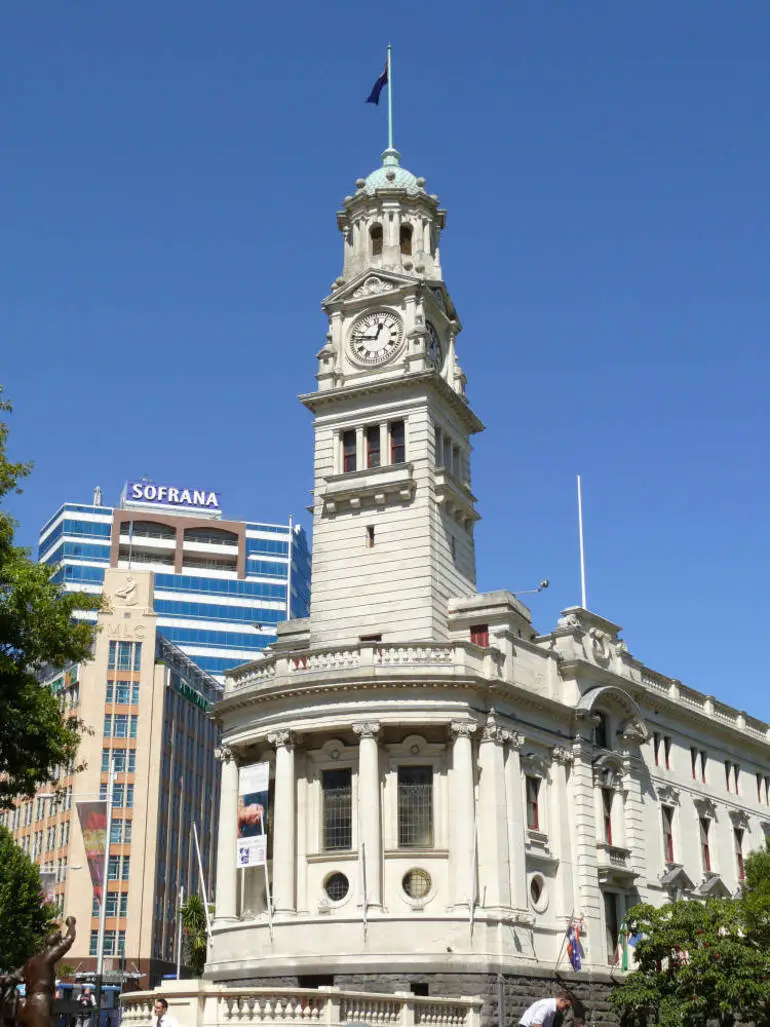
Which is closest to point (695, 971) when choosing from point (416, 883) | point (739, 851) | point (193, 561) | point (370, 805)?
point (416, 883)

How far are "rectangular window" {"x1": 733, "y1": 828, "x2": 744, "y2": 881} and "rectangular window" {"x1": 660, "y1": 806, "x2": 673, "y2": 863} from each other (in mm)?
7256

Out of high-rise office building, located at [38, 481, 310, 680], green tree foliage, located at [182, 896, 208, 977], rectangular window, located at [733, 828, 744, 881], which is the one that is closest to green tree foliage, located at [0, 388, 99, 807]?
green tree foliage, located at [182, 896, 208, 977]

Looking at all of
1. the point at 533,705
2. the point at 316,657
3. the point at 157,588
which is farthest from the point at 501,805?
the point at 157,588

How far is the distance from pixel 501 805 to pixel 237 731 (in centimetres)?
1115

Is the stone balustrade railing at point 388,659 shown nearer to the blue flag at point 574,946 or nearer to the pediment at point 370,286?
the blue flag at point 574,946

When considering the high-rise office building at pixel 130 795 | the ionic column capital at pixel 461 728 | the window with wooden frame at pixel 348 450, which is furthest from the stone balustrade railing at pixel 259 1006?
the high-rise office building at pixel 130 795

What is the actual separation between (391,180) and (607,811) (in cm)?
3308

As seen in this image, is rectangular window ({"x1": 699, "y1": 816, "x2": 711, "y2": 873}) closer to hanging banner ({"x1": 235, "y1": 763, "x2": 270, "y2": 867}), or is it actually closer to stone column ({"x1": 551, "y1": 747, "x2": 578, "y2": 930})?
stone column ({"x1": 551, "y1": 747, "x2": 578, "y2": 930})

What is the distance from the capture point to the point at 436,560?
2291 inches

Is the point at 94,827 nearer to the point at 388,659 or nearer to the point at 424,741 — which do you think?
the point at 388,659

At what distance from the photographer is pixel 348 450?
61625 mm

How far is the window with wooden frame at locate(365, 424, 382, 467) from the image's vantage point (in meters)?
60.8

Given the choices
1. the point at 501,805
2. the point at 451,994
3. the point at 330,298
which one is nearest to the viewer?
the point at 451,994

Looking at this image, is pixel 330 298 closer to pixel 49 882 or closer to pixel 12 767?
pixel 12 767
